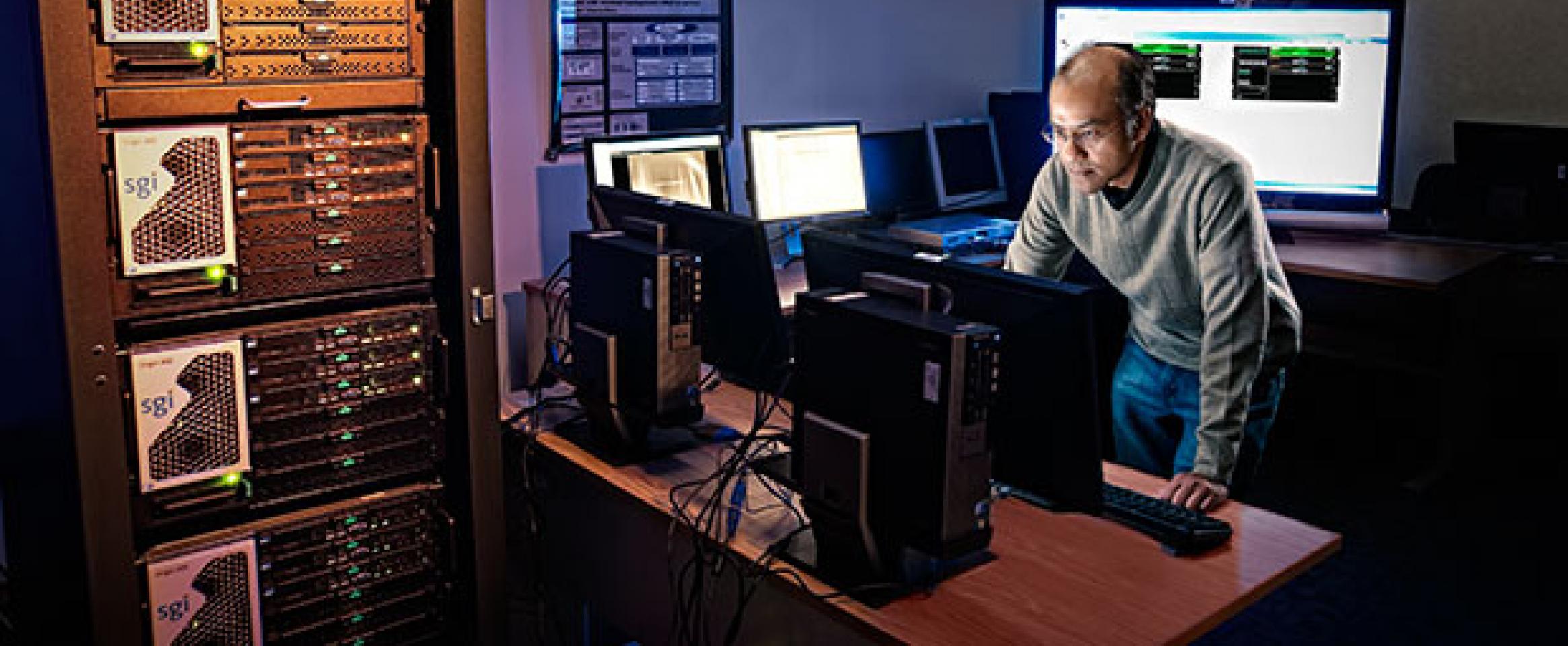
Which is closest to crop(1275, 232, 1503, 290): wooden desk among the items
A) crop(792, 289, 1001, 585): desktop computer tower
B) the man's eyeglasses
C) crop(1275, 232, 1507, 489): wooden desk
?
crop(1275, 232, 1507, 489): wooden desk

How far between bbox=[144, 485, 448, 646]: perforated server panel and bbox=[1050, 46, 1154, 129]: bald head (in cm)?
129

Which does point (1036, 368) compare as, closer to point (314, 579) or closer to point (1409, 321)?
point (314, 579)

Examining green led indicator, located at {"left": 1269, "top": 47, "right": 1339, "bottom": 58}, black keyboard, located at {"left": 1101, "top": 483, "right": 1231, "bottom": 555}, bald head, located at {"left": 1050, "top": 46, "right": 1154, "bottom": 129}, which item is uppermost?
green led indicator, located at {"left": 1269, "top": 47, "right": 1339, "bottom": 58}

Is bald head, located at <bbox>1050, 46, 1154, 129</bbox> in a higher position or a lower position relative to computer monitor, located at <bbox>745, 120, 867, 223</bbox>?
higher

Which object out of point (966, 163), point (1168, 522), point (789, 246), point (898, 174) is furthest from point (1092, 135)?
point (966, 163)

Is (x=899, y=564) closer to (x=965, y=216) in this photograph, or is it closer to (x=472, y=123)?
(x=472, y=123)

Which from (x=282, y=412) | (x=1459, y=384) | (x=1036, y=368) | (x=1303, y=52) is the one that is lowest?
(x=1459, y=384)

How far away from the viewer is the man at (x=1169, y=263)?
2.28 m

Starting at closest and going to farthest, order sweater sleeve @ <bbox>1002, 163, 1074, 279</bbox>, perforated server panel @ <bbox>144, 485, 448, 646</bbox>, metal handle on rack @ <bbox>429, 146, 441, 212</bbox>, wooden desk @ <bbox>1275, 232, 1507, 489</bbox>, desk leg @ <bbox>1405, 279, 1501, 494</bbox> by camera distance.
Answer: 1. perforated server panel @ <bbox>144, 485, 448, 646</bbox>
2. metal handle on rack @ <bbox>429, 146, 441, 212</bbox>
3. sweater sleeve @ <bbox>1002, 163, 1074, 279</bbox>
4. wooden desk @ <bbox>1275, 232, 1507, 489</bbox>
5. desk leg @ <bbox>1405, 279, 1501, 494</bbox>

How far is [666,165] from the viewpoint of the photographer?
3.46 m

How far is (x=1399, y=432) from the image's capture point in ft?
15.2

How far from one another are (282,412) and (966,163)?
266 cm

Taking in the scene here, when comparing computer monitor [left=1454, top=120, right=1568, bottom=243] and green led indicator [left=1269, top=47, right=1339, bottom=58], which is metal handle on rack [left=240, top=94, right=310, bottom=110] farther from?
computer monitor [left=1454, top=120, right=1568, bottom=243]

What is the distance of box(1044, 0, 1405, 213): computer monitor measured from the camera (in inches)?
158
